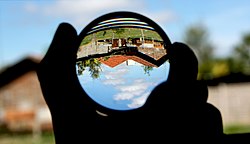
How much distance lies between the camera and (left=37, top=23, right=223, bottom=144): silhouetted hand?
2.06 feet

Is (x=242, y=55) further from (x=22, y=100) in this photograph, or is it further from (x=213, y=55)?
(x=22, y=100)

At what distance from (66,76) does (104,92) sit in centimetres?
7

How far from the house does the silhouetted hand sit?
48.2 feet

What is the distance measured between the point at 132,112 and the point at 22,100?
52.2 feet

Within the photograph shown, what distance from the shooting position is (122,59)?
0.74 m

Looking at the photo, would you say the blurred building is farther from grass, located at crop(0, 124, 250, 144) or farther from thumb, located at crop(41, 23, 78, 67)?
thumb, located at crop(41, 23, 78, 67)

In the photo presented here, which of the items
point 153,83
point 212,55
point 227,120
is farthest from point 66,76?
point 212,55

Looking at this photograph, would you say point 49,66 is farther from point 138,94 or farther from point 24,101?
point 24,101

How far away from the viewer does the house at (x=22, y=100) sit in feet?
49.6

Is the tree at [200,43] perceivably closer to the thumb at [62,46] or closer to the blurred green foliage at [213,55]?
the blurred green foliage at [213,55]

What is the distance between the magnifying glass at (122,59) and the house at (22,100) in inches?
575

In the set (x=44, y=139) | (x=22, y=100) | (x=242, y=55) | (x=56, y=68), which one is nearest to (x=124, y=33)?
(x=56, y=68)

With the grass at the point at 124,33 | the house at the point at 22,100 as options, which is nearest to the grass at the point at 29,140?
the house at the point at 22,100

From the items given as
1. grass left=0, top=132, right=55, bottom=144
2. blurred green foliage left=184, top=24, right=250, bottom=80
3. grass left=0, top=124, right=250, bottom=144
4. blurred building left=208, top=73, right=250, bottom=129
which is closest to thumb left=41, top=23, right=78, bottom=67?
grass left=0, top=124, right=250, bottom=144
